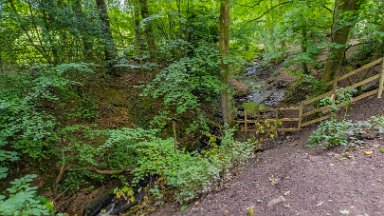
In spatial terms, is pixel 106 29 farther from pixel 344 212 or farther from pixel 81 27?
pixel 344 212

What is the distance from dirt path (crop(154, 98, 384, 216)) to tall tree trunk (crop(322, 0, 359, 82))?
3.53 meters

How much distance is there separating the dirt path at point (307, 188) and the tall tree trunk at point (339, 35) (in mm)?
3530

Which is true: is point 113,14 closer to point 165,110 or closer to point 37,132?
point 165,110

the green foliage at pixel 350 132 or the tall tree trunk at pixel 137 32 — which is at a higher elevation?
the tall tree trunk at pixel 137 32

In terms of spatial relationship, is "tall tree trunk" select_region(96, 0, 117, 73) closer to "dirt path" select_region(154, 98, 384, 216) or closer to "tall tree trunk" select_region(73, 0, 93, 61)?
"tall tree trunk" select_region(73, 0, 93, 61)

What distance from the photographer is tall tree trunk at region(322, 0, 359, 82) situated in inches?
263

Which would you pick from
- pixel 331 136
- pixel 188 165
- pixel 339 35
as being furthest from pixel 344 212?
pixel 339 35

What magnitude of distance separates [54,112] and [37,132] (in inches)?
89.5

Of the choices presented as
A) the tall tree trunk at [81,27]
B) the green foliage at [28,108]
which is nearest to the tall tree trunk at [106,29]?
the tall tree trunk at [81,27]

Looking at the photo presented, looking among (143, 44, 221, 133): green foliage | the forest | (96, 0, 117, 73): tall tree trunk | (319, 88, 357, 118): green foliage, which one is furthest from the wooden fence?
(96, 0, 117, 73): tall tree trunk

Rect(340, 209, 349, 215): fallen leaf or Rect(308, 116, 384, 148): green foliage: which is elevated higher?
Rect(308, 116, 384, 148): green foliage

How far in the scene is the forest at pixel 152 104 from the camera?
5277mm

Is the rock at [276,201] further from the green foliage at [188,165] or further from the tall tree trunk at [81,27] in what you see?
the tall tree trunk at [81,27]

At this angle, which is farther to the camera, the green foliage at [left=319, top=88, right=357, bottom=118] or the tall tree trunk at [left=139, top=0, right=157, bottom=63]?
A: the tall tree trunk at [left=139, top=0, right=157, bottom=63]
